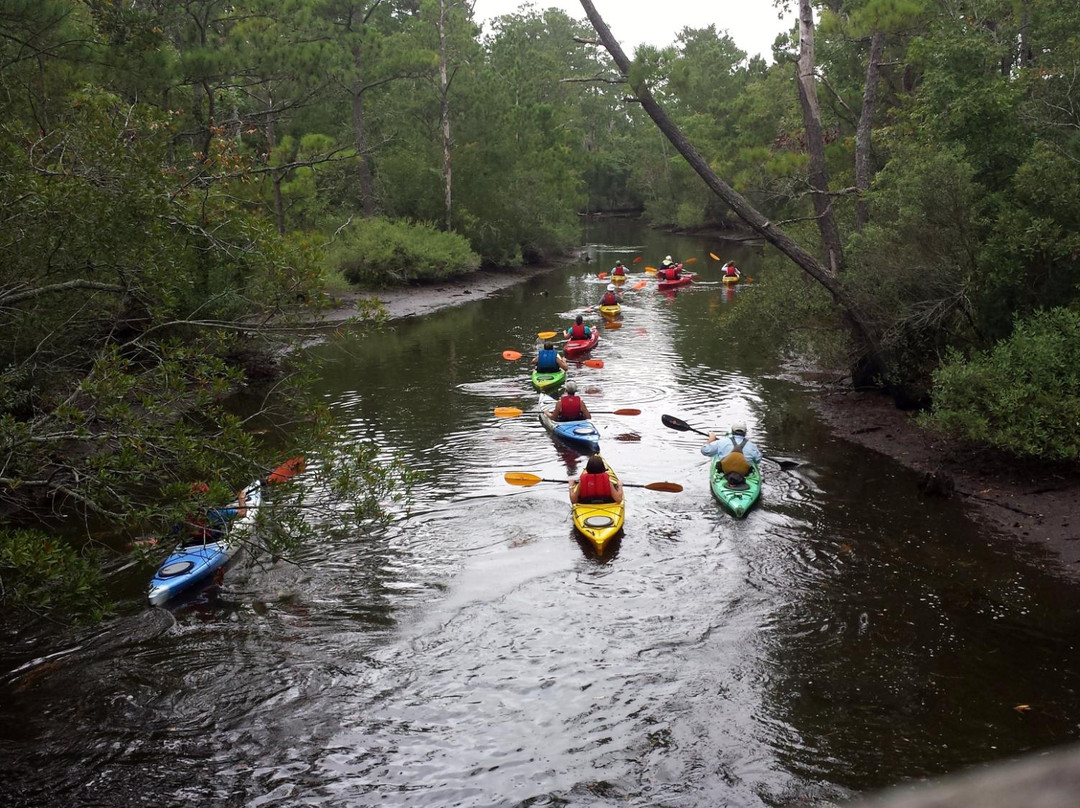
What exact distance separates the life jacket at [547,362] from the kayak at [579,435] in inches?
174

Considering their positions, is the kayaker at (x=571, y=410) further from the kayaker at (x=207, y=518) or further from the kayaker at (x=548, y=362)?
the kayaker at (x=207, y=518)

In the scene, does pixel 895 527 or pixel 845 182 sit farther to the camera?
pixel 845 182

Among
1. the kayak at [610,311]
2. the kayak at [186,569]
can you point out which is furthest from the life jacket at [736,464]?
the kayak at [610,311]

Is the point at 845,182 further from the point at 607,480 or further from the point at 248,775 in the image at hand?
the point at 248,775

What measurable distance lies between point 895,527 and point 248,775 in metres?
8.37

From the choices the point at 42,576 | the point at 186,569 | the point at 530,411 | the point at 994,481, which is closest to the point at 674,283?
the point at 530,411

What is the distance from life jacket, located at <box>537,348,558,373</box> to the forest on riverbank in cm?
445

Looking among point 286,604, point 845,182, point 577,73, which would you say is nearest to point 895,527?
point 286,604

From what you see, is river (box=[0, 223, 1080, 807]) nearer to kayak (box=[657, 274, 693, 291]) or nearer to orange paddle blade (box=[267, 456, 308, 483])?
orange paddle blade (box=[267, 456, 308, 483])

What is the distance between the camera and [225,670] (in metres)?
8.20

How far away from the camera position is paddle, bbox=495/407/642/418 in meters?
17.3

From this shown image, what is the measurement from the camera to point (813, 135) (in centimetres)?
1527

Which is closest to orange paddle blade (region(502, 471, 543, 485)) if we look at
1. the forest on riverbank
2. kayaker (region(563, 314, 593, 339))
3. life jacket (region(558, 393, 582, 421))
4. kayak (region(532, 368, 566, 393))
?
life jacket (region(558, 393, 582, 421))

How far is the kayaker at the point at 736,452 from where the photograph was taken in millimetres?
12461
